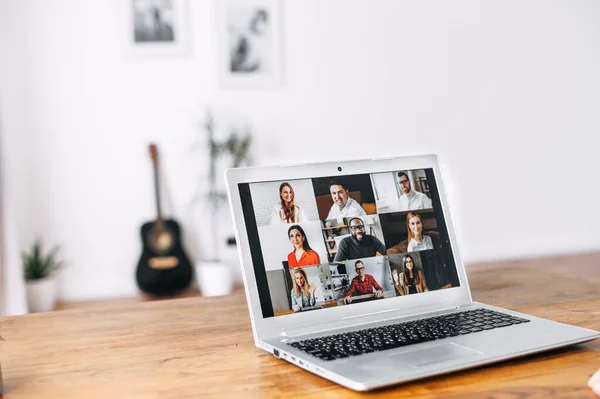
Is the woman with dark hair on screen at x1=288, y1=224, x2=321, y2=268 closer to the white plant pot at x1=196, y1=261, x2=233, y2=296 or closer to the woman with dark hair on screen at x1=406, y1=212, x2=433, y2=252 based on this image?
the woman with dark hair on screen at x1=406, y1=212, x2=433, y2=252

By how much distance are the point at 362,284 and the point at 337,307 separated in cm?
5

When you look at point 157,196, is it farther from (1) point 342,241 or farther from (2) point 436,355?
(2) point 436,355

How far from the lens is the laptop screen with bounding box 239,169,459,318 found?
985mm

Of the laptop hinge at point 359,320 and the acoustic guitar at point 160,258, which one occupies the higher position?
the acoustic guitar at point 160,258

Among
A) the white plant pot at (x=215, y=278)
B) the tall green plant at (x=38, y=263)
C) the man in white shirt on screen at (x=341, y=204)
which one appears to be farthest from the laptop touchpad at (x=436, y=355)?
the tall green plant at (x=38, y=263)

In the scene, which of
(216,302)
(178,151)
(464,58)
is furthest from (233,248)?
(216,302)

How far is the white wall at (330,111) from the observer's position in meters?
4.07

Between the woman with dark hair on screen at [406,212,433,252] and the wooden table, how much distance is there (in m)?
0.18

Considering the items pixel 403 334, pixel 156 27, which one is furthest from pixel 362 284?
pixel 156 27

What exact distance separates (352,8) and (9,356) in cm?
386

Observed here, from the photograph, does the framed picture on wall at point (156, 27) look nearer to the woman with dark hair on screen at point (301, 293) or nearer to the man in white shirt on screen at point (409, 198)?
the man in white shirt on screen at point (409, 198)

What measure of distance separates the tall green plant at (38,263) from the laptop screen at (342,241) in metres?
3.28

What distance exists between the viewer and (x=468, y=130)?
186 inches

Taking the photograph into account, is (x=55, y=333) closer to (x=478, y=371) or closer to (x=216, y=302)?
(x=216, y=302)
